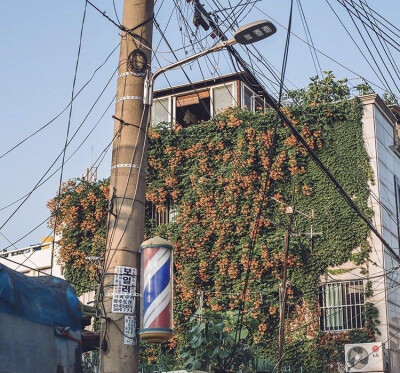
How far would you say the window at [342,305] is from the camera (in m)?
23.8

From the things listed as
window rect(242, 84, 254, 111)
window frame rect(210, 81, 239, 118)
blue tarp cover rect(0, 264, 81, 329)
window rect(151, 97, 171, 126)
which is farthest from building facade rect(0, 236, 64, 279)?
blue tarp cover rect(0, 264, 81, 329)

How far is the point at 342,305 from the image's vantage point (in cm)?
2406

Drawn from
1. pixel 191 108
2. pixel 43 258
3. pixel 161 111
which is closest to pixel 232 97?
pixel 191 108

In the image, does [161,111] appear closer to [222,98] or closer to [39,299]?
[222,98]

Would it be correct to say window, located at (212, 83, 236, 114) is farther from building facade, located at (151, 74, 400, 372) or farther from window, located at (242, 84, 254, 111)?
building facade, located at (151, 74, 400, 372)

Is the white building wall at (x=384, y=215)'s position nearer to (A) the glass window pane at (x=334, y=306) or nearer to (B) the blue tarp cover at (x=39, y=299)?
(A) the glass window pane at (x=334, y=306)

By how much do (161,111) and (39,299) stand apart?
76.4 feet

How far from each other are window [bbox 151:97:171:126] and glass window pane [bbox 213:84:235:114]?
199cm

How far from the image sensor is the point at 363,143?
25.4 meters

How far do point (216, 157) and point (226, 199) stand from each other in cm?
176

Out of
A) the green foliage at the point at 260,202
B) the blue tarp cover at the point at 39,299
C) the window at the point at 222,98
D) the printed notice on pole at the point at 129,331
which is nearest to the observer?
the blue tarp cover at the point at 39,299

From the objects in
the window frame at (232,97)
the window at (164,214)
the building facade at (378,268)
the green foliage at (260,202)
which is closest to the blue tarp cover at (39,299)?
the building facade at (378,268)

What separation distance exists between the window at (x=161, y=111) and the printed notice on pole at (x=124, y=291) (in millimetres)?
22710

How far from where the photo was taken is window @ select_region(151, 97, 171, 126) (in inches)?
1207
